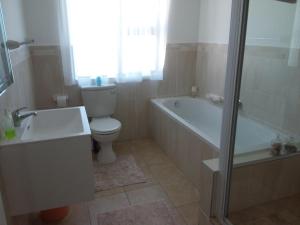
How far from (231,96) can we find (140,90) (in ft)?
7.09

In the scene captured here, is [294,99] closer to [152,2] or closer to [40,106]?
[152,2]

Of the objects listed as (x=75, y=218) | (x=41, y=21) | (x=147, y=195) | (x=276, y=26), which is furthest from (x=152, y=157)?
(x=41, y=21)

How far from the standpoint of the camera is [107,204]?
2.15 metres

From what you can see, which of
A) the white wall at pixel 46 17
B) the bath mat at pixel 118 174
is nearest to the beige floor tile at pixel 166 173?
the bath mat at pixel 118 174

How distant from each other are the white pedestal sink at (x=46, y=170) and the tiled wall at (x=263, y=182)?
2.98 feet

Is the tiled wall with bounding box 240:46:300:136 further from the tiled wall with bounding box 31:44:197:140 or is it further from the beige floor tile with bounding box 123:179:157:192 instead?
the tiled wall with bounding box 31:44:197:140

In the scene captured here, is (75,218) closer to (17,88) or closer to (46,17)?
(17,88)

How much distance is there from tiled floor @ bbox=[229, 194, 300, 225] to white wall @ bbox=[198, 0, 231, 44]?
6.30 feet

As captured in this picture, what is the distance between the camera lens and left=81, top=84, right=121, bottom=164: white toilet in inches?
107

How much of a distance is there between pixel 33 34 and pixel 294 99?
2669mm

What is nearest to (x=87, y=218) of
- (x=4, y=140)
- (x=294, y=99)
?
(x=4, y=140)

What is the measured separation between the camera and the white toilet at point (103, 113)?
2.72 m

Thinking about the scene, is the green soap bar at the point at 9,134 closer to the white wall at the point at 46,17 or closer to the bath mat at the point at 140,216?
the bath mat at the point at 140,216

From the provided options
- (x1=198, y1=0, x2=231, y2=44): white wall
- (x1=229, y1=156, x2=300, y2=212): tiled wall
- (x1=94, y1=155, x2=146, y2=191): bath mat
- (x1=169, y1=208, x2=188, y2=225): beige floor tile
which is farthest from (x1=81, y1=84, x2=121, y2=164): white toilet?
(x1=229, y1=156, x2=300, y2=212): tiled wall
